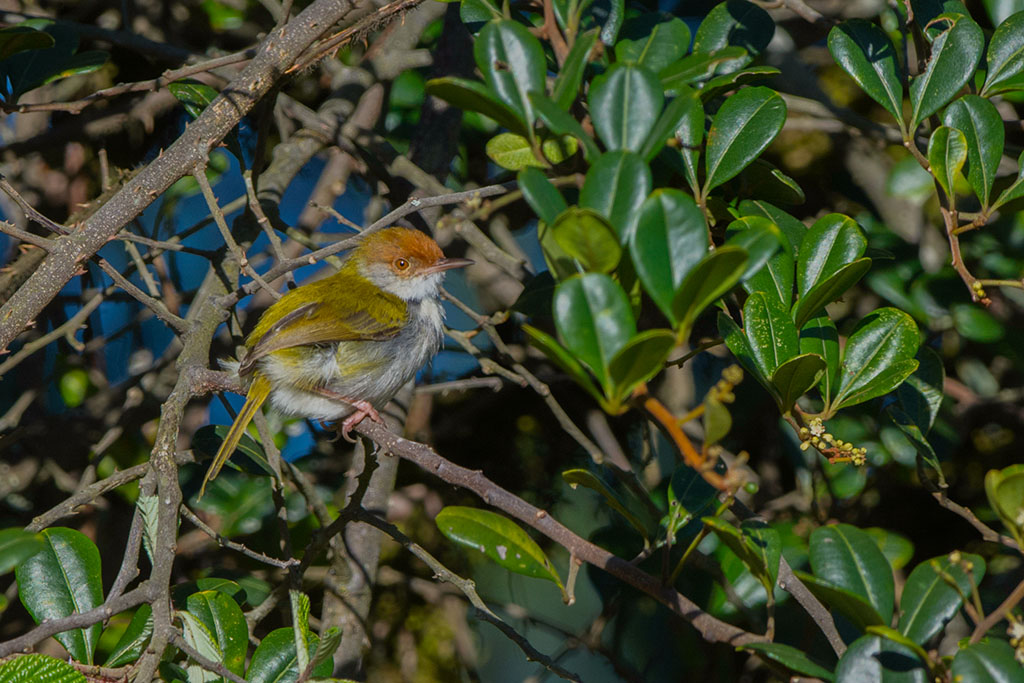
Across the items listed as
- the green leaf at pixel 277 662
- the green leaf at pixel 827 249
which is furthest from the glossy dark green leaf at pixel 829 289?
the green leaf at pixel 277 662

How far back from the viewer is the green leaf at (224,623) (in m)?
1.85

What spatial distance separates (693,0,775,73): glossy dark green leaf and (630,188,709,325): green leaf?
0.96 meters

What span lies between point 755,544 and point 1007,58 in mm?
1133

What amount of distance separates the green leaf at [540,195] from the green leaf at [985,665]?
0.80 meters

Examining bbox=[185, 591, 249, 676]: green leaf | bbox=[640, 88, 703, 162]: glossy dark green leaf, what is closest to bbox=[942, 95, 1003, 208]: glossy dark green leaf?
bbox=[640, 88, 703, 162]: glossy dark green leaf

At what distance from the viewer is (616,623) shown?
313 centimetres

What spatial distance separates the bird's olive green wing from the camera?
112 inches

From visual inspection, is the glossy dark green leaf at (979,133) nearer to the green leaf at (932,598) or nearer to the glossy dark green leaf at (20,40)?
the green leaf at (932,598)

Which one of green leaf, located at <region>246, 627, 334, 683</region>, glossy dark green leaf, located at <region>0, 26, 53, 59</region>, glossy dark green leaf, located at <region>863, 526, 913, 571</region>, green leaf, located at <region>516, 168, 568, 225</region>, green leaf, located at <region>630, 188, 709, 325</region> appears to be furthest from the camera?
glossy dark green leaf, located at <region>863, 526, 913, 571</region>

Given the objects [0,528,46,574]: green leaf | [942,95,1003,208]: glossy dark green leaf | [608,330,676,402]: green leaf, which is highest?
[608,330,676,402]: green leaf

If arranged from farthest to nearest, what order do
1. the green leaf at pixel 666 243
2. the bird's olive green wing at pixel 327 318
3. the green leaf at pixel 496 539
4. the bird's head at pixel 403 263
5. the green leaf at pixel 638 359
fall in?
1. the bird's head at pixel 403 263
2. the bird's olive green wing at pixel 327 318
3. the green leaf at pixel 496 539
4. the green leaf at pixel 666 243
5. the green leaf at pixel 638 359

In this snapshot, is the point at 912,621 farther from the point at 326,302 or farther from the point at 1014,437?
the point at 326,302

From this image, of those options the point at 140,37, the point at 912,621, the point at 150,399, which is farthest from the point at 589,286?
the point at 140,37

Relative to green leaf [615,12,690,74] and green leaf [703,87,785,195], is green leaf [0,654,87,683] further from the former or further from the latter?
green leaf [615,12,690,74]
